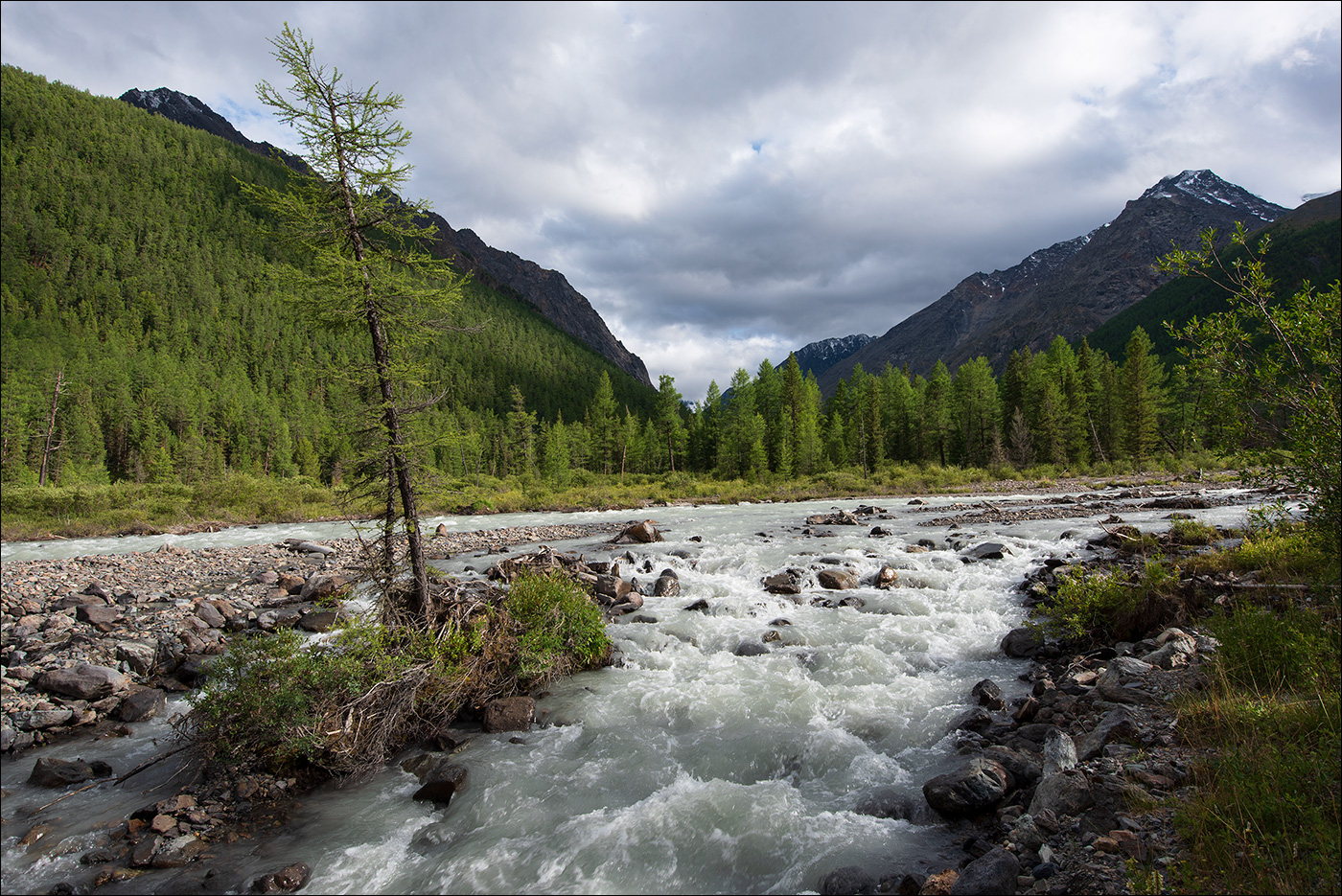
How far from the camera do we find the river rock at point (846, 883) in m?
5.37

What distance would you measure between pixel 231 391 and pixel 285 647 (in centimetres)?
13160

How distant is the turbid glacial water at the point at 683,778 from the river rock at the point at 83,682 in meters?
1.88

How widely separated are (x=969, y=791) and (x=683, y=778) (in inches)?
143

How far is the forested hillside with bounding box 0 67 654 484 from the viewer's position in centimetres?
7981

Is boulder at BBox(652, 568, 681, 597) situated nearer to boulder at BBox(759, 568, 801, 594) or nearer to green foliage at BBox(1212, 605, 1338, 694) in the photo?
boulder at BBox(759, 568, 801, 594)

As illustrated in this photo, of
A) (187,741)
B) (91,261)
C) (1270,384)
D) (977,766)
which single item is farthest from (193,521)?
(91,261)

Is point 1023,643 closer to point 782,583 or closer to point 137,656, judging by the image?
point 782,583

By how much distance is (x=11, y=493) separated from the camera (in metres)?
37.8

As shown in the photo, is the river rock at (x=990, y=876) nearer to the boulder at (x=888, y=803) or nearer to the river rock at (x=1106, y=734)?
the boulder at (x=888, y=803)

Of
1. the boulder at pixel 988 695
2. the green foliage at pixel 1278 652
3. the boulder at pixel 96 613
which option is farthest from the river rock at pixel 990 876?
the boulder at pixel 96 613

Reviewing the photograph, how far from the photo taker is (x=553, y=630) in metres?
11.0

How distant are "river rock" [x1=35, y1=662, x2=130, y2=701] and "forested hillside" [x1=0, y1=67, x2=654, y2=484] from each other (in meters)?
7.87

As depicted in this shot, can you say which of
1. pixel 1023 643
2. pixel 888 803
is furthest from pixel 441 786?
pixel 1023 643

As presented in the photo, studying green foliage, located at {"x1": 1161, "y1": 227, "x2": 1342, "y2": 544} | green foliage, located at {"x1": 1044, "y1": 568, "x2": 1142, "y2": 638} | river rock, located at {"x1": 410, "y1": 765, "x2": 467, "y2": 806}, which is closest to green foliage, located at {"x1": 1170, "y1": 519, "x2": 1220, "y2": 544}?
green foliage, located at {"x1": 1044, "y1": 568, "x2": 1142, "y2": 638}
